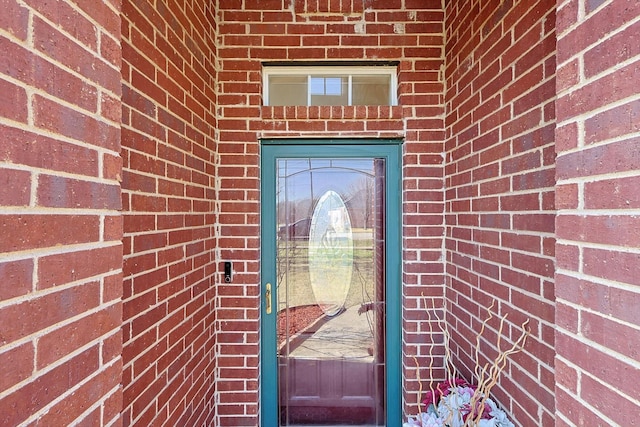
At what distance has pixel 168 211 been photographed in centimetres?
156

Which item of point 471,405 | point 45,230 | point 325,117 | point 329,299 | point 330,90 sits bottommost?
point 471,405

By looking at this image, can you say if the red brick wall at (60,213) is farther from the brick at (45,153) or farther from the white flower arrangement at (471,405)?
the white flower arrangement at (471,405)

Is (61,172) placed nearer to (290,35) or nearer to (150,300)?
(150,300)

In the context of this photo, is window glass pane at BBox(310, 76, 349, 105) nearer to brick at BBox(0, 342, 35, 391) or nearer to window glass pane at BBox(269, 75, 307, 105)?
window glass pane at BBox(269, 75, 307, 105)

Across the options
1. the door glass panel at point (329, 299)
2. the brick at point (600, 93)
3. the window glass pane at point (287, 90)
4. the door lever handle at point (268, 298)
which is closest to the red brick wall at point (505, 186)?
the brick at point (600, 93)

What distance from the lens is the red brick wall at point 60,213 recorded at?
2.11ft

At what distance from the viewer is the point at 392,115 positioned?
2.19 m

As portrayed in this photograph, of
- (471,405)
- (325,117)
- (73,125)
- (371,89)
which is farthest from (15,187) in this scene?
(371,89)

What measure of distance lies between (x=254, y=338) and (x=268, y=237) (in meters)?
0.66

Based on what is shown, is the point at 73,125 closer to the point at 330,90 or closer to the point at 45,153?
the point at 45,153

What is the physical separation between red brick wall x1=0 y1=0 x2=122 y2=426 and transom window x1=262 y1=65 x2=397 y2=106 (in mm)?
1395

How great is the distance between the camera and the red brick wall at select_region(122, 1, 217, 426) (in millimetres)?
1282

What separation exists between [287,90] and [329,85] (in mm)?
286

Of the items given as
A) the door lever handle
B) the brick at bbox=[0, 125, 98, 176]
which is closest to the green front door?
the door lever handle
